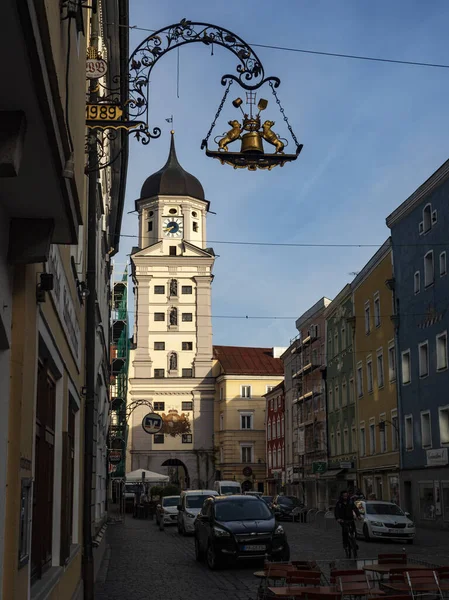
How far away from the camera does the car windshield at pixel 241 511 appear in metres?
20.8

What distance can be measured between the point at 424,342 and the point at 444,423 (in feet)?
13.6

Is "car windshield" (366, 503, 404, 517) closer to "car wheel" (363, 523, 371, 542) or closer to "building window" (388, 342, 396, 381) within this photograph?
"car wheel" (363, 523, 371, 542)

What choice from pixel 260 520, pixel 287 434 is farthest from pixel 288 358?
pixel 260 520

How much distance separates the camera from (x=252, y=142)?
10711 mm

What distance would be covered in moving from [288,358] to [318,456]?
15827 millimetres

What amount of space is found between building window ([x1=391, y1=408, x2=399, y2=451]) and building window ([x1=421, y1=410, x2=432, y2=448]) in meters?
3.80

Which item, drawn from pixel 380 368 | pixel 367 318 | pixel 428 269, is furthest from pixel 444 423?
pixel 367 318

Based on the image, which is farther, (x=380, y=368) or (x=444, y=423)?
(x=380, y=368)

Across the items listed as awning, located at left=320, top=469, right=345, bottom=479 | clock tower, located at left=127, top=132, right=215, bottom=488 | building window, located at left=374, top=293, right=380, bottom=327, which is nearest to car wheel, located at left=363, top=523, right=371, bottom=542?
building window, located at left=374, top=293, right=380, bottom=327

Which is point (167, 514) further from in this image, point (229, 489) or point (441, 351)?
point (441, 351)

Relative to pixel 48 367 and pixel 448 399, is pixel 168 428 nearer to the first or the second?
pixel 448 399

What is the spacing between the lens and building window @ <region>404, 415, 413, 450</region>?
42.6m

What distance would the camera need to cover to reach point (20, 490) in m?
5.99

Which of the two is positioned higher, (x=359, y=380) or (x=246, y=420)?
(x=246, y=420)
